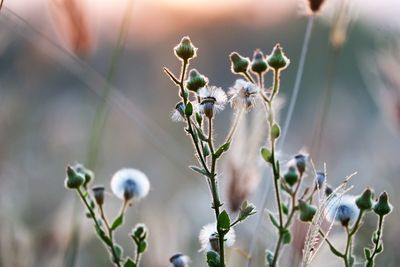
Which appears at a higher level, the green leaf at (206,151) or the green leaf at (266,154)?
the green leaf at (266,154)

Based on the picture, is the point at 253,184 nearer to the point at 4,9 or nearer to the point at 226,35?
the point at 4,9

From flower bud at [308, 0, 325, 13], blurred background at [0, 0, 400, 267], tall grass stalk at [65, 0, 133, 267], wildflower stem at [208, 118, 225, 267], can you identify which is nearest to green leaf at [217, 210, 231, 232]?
wildflower stem at [208, 118, 225, 267]

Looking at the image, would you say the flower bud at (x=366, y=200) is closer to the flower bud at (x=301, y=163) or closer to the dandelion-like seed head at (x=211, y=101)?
the flower bud at (x=301, y=163)

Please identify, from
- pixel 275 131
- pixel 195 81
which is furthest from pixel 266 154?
pixel 195 81

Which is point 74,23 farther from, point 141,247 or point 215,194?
point 215,194

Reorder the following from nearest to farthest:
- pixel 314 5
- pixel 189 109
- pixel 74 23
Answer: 1. pixel 189 109
2. pixel 314 5
3. pixel 74 23

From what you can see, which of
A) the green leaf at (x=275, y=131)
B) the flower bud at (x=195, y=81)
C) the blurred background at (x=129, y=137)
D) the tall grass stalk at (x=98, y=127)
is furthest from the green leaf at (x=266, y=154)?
the tall grass stalk at (x=98, y=127)

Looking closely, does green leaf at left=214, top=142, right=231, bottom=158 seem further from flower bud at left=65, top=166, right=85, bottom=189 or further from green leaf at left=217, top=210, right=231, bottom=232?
flower bud at left=65, top=166, right=85, bottom=189
